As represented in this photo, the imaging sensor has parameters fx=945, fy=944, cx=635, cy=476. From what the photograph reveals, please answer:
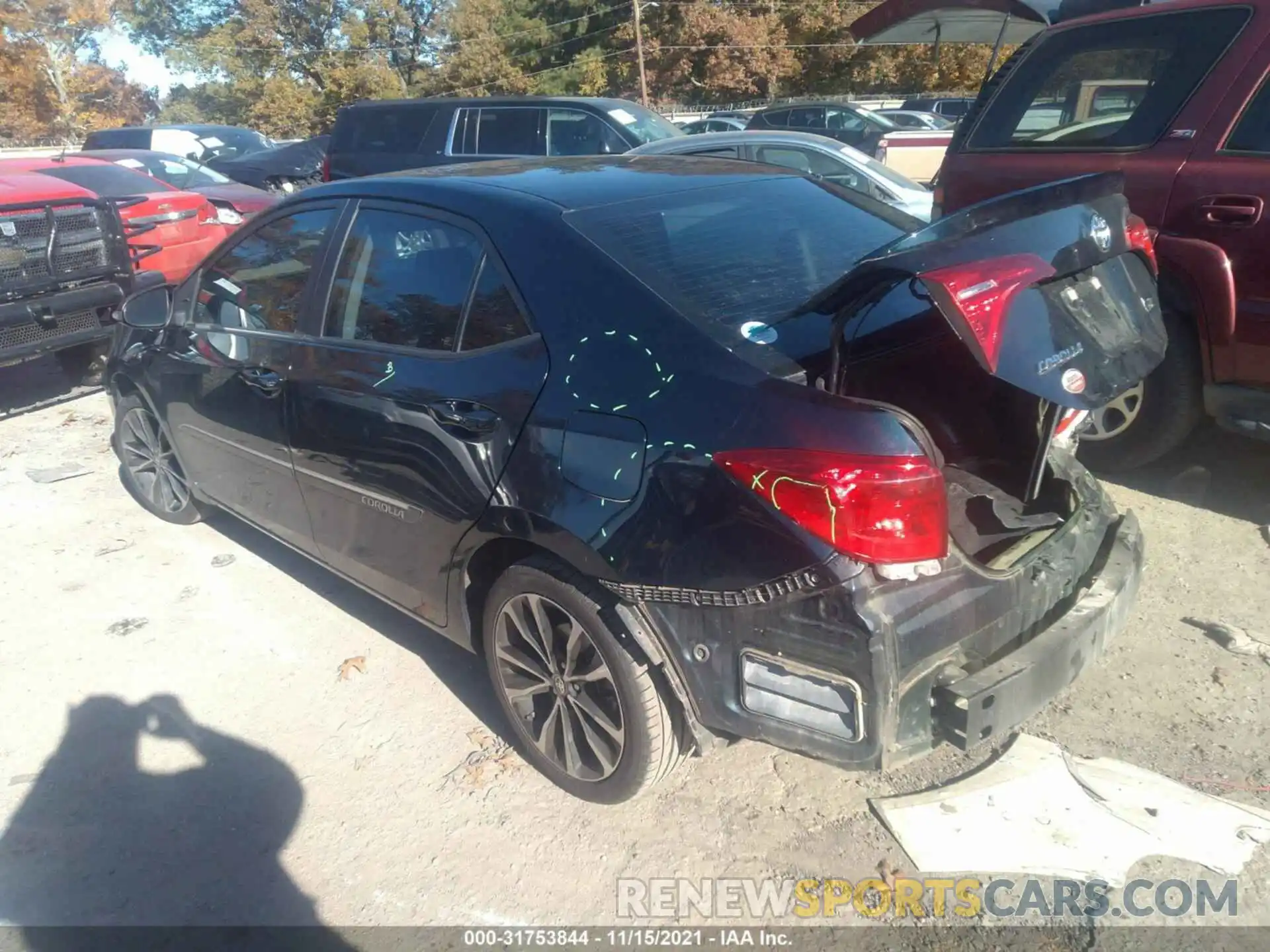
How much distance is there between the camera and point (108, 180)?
365 inches

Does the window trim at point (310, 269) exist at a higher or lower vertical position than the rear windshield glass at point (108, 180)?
higher

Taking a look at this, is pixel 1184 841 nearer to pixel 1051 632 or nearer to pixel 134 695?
pixel 1051 632

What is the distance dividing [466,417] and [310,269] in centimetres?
116

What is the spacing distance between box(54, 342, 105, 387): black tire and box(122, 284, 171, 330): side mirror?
3.50 meters

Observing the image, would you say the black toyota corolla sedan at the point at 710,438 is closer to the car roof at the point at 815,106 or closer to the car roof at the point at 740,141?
the car roof at the point at 740,141

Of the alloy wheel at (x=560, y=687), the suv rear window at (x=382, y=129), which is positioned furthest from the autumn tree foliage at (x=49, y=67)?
the alloy wheel at (x=560, y=687)

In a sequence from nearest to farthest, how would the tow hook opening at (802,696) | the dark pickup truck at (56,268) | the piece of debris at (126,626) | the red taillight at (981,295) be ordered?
1. the red taillight at (981,295)
2. the tow hook opening at (802,696)
3. the piece of debris at (126,626)
4. the dark pickup truck at (56,268)

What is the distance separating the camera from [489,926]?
244 cm

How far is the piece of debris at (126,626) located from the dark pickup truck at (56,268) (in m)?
3.06

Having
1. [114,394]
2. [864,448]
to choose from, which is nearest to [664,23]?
[114,394]

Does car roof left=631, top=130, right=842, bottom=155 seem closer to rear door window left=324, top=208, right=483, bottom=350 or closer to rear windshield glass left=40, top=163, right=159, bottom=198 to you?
rear windshield glass left=40, top=163, right=159, bottom=198

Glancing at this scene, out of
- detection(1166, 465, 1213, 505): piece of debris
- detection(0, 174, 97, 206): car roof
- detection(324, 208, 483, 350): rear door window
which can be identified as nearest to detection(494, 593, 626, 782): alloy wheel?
detection(324, 208, 483, 350): rear door window

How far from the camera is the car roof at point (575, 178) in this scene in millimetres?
2895

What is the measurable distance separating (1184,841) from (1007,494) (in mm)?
1042
